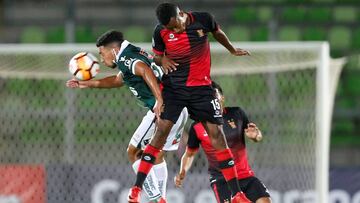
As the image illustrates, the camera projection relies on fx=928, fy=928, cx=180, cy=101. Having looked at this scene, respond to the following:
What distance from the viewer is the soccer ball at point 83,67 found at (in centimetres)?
686

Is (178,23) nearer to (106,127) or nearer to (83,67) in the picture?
(83,67)

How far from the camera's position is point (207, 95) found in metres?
6.37

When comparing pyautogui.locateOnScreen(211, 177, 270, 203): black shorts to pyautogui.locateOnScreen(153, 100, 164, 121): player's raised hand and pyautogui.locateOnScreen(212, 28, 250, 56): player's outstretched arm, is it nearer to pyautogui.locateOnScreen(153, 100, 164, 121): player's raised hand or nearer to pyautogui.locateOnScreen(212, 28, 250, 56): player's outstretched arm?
pyautogui.locateOnScreen(153, 100, 164, 121): player's raised hand

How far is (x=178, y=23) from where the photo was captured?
6.14m

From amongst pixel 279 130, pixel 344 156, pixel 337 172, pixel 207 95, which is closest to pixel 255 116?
pixel 279 130

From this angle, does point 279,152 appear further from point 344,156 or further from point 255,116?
point 344,156

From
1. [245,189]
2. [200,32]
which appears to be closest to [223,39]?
[200,32]

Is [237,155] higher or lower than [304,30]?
lower

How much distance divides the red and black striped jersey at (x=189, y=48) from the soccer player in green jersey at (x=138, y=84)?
188 millimetres

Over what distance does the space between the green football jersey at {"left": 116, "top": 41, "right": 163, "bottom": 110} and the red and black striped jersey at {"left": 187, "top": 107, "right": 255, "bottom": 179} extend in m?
0.49

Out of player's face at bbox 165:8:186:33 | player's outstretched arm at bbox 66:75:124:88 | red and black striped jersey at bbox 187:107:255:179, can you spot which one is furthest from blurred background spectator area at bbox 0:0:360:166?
player's face at bbox 165:8:186:33

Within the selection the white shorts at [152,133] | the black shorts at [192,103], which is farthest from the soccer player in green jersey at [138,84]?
the black shorts at [192,103]

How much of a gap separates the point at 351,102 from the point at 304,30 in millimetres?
1283

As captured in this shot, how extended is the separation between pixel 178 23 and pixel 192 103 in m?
0.58
